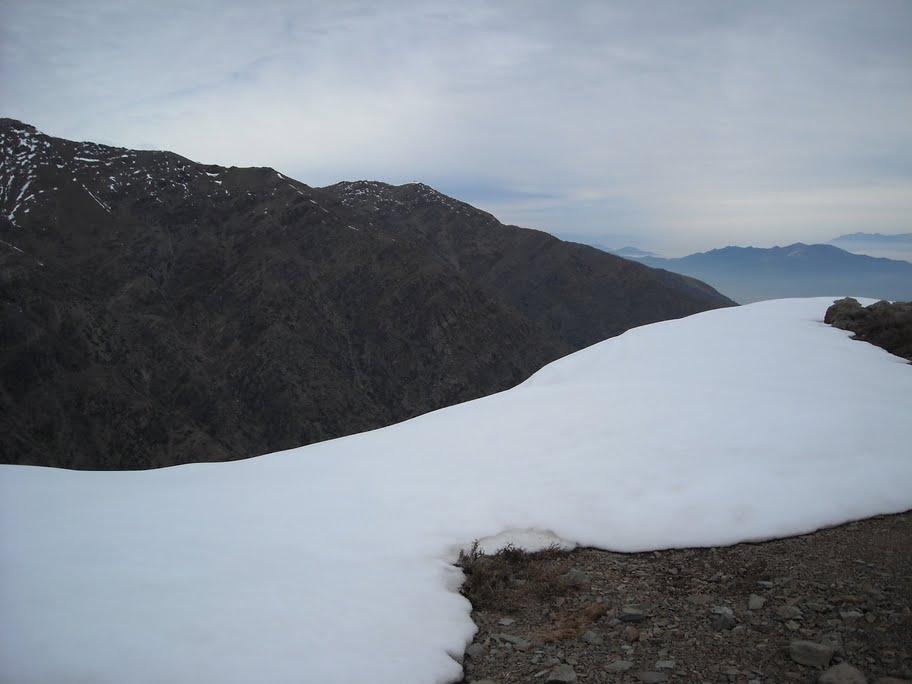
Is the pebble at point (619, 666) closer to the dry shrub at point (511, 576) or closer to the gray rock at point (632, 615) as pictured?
the gray rock at point (632, 615)

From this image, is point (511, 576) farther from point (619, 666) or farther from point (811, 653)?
point (811, 653)

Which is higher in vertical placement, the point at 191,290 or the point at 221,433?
the point at 191,290

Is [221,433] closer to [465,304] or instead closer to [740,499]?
[465,304]

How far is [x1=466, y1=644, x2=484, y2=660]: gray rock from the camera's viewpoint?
3979 mm

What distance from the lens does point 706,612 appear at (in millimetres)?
4277

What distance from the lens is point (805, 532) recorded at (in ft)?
17.4

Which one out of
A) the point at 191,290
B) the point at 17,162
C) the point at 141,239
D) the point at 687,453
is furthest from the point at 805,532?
the point at 17,162

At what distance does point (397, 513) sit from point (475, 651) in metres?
2.05

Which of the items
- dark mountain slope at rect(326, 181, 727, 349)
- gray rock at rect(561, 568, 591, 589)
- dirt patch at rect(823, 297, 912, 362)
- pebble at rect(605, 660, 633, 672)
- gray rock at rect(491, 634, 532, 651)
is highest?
dark mountain slope at rect(326, 181, 727, 349)

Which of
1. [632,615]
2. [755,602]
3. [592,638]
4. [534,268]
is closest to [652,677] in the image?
[592,638]

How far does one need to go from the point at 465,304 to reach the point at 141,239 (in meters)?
50.5

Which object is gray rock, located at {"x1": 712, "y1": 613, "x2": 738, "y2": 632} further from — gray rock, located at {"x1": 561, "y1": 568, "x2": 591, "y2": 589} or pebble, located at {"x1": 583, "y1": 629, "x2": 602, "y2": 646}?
gray rock, located at {"x1": 561, "y1": 568, "x2": 591, "y2": 589}

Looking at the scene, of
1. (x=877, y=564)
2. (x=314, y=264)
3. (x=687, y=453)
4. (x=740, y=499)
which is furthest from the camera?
(x=314, y=264)

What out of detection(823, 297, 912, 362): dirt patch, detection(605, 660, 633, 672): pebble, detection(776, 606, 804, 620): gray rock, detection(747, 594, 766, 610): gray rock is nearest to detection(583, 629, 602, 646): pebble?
detection(605, 660, 633, 672): pebble
